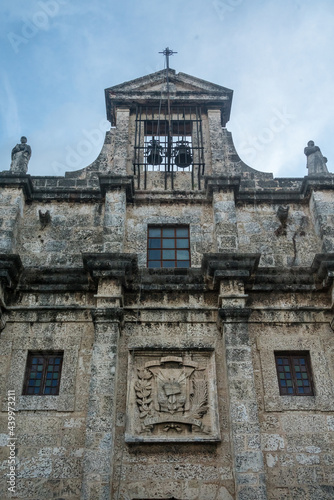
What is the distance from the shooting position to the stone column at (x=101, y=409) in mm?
9062

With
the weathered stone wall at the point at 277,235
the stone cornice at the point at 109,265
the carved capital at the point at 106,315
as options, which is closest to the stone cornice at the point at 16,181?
the stone cornice at the point at 109,265

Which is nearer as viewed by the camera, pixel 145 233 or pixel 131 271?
pixel 131 271

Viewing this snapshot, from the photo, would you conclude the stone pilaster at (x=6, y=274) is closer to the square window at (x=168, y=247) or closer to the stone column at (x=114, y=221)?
the stone column at (x=114, y=221)

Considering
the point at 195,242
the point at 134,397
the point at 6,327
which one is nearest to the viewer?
the point at 134,397

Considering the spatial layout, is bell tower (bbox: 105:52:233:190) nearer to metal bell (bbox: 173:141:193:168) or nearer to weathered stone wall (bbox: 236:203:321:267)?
metal bell (bbox: 173:141:193:168)

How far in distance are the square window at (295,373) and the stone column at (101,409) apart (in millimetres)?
3471

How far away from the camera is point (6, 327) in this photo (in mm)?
11180

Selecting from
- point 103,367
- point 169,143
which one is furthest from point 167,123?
point 103,367

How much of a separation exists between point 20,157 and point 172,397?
7606mm

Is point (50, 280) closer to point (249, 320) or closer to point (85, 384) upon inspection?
point (85, 384)

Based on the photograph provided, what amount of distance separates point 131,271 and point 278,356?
3673mm

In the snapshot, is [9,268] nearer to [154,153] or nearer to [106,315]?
[106,315]

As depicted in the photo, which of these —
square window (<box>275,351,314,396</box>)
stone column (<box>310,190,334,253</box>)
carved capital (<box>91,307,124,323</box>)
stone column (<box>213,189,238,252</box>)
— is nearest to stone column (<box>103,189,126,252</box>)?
carved capital (<box>91,307,124,323</box>)

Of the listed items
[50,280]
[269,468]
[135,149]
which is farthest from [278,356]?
[135,149]
